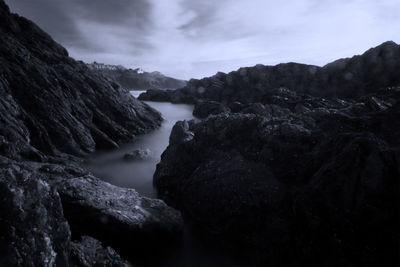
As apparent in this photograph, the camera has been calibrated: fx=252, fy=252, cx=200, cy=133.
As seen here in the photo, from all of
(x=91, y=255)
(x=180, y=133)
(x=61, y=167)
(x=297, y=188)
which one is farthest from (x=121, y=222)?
(x=180, y=133)

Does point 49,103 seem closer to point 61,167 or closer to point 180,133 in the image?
point 61,167

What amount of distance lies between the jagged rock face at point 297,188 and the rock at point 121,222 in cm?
213

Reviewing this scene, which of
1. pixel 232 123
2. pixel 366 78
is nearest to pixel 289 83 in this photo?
pixel 366 78

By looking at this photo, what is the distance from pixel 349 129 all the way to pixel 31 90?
26793mm

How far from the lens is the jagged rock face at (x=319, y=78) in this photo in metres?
53.2

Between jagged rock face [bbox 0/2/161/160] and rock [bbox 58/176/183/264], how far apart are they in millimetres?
8939

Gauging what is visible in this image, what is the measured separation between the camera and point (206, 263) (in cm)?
1060

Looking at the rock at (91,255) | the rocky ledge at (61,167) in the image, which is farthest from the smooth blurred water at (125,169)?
the rock at (91,255)

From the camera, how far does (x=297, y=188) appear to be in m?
10.8

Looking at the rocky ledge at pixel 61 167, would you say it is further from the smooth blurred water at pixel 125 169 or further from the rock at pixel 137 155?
the rock at pixel 137 155

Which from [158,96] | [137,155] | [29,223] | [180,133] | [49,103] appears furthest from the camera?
[158,96]

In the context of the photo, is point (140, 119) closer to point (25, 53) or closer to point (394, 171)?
point (25, 53)

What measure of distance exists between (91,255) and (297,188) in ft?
26.9

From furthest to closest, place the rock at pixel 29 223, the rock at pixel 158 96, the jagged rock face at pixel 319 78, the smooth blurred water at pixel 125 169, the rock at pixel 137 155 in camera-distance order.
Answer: the rock at pixel 158 96 → the jagged rock face at pixel 319 78 → the rock at pixel 137 155 → the smooth blurred water at pixel 125 169 → the rock at pixel 29 223
